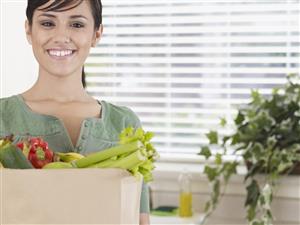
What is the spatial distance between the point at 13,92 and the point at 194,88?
1.48m

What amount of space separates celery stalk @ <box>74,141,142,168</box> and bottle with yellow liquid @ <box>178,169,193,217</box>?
5.68 feet

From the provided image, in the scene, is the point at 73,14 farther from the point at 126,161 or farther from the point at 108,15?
the point at 108,15

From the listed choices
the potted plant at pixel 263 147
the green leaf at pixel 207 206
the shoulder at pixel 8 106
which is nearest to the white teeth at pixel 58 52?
the shoulder at pixel 8 106

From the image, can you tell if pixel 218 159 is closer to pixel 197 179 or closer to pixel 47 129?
pixel 197 179

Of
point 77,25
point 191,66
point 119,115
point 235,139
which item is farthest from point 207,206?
point 77,25

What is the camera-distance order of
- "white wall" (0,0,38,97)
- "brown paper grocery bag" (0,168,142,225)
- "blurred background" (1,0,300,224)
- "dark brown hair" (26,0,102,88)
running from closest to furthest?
1. "brown paper grocery bag" (0,168,142,225)
2. "dark brown hair" (26,0,102,88)
3. "white wall" (0,0,38,97)
4. "blurred background" (1,0,300,224)

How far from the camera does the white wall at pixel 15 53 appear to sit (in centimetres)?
143

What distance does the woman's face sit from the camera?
1.04 m

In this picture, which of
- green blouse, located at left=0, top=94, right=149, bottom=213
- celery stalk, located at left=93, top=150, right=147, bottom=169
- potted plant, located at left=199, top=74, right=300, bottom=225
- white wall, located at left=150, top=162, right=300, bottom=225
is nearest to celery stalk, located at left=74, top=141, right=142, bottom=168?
celery stalk, located at left=93, top=150, right=147, bottom=169

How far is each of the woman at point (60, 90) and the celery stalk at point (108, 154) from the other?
13 centimetres

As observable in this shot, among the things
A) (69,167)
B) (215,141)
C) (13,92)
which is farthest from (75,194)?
(215,141)

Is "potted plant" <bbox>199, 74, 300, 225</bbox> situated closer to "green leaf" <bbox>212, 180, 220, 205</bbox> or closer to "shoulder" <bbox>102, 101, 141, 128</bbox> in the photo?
"green leaf" <bbox>212, 180, 220, 205</bbox>

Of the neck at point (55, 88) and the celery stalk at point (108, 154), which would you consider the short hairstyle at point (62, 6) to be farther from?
the celery stalk at point (108, 154)

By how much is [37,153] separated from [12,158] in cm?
5
